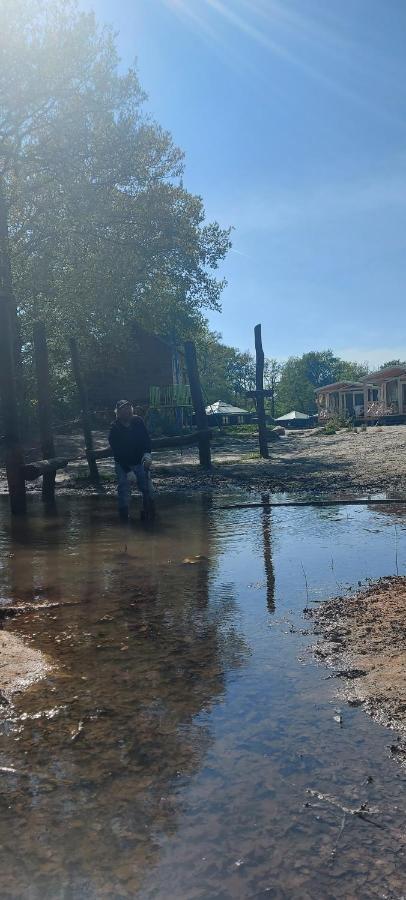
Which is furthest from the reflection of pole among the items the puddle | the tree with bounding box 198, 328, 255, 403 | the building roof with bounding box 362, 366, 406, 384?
the tree with bounding box 198, 328, 255, 403

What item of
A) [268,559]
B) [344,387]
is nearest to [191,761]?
[268,559]

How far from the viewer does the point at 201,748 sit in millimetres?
3049

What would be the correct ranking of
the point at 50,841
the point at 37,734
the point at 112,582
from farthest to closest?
the point at 112,582, the point at 37,734, the point at 50,841

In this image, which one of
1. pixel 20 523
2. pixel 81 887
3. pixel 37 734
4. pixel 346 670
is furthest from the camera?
pixel 20 523

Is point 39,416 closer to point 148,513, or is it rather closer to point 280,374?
point 148,513

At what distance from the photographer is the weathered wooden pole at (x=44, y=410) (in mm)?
14289

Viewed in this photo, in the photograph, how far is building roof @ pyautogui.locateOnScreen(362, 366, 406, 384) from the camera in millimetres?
46938

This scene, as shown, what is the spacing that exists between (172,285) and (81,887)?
31136mm

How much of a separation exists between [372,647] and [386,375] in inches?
1815

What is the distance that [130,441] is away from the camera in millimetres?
10547

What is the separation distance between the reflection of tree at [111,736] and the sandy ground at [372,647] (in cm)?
63

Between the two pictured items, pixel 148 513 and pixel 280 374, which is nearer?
pixel 148 513

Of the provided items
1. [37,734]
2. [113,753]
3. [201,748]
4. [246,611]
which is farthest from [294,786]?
[246,611]

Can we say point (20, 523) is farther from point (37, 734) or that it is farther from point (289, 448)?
point (289, 448)
